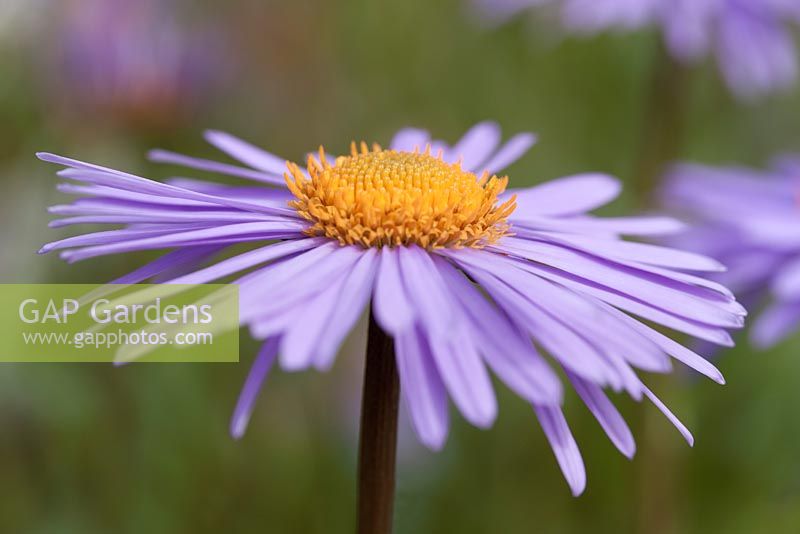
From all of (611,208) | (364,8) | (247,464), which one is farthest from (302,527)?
(364,8)

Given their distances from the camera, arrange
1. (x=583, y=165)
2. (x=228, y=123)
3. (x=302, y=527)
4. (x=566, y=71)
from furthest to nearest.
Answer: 1. (x=566, y=71)
2. (x=583, y=165)
3. (x=228, y=123)
4. (x=302, y=527)

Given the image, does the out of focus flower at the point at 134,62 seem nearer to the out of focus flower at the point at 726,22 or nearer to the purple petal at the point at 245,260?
the out of focus flower at the point at 726,22

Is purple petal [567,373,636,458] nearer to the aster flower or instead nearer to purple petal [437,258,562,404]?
purple petal [437,258,562,404]

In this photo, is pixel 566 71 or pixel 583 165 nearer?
pixel 583 165

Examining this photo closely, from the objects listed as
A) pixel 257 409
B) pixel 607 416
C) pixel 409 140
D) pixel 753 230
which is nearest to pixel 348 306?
pixel 607 416

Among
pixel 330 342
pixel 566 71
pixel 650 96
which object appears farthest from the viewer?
pixel 566 71

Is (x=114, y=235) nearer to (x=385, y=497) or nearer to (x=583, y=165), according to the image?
(x=385, y=497)

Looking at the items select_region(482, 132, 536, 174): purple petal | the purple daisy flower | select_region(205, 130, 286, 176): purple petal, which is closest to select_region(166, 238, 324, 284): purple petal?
the purple daisy flower

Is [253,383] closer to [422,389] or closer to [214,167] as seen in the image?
[422,389]
